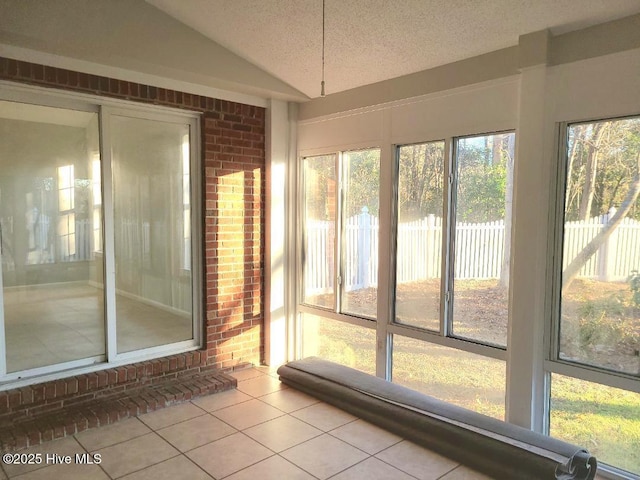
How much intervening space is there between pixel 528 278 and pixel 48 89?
12.3ft

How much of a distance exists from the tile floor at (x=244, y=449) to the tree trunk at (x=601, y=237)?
4.60 ft

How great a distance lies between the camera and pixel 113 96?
12.5 feet

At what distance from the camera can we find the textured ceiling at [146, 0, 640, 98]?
9.21 ft

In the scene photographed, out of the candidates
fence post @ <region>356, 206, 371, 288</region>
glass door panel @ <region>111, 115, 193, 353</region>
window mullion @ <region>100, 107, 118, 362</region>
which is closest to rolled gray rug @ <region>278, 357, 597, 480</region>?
fence post @ <region>356, 206, 371, 288</region>

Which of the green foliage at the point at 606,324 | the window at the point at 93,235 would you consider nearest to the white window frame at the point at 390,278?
the green foliage at the point at 606,324

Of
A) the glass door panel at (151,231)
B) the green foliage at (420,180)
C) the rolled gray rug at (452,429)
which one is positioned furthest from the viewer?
the glass door panel at (151,231)

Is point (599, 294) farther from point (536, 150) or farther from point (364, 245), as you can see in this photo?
point (364, 245)

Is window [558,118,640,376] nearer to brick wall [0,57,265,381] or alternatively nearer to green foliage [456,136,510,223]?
green foliage [456,136,510,223]

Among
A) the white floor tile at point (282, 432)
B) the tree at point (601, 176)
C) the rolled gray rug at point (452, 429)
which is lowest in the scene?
the white floor tile at point (282, 432)

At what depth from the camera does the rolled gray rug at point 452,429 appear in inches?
104

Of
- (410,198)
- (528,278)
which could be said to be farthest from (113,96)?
(528,278)

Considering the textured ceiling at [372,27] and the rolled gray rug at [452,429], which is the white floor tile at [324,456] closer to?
the rolled gray rug at [452,429]

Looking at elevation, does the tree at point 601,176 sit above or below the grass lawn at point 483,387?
above

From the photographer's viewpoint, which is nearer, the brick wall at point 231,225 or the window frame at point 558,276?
the window frame at point 558,276
